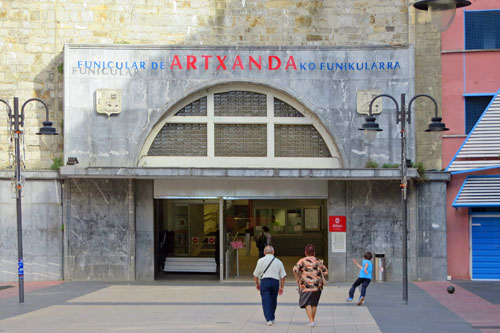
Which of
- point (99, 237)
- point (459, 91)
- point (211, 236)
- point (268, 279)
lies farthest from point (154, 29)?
point (268, 279)

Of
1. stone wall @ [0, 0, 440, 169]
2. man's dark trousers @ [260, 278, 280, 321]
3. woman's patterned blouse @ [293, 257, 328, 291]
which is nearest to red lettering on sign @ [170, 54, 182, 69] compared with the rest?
stone wall @ [0, 0, 440, 169]

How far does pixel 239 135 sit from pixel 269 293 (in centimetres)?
999

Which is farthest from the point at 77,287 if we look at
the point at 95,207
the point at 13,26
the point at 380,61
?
the point at 380,61

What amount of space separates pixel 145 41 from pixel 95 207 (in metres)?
5.78

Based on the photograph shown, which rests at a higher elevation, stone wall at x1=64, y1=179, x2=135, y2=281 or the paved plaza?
stone wall at x1=64, y1=179, x2=135, y2=281

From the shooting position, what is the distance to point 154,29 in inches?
965

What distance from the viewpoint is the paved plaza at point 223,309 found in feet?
49.7

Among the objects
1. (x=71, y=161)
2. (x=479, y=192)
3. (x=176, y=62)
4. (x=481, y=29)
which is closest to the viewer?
(x=71, y=161)

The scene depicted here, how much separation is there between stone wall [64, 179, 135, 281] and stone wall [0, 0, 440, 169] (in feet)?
7.13

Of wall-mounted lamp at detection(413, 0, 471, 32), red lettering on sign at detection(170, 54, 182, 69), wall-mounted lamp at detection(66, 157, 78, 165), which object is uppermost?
red lettering on sign at detection(170, 54, 182, 69)

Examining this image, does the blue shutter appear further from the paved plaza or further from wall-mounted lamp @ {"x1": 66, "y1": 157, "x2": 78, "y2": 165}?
wall-mounted lamp @ {"x1": 66, "y1": 157, "x2": 78, "y2": 165}

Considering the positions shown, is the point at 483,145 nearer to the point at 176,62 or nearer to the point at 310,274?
the point at 176,62

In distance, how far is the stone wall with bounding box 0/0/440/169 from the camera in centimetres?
2434

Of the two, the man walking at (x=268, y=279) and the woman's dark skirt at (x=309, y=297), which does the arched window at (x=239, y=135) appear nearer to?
the man walking at (x=268, y=279)
